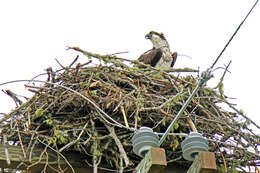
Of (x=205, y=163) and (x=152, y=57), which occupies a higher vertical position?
(x=152, y=57)

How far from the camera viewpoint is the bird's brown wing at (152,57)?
21.4 ft

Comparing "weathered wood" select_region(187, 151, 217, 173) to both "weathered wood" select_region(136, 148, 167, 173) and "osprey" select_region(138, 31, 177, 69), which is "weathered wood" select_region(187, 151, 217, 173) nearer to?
"weathered wood" select_region(136, 148, 167, 173)

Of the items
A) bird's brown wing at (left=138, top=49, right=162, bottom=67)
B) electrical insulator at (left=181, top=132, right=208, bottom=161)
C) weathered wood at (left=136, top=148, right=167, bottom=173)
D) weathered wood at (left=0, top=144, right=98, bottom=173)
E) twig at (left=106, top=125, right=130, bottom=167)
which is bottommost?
weathered wood at (left=136, top=148, right=167, bottom=173)

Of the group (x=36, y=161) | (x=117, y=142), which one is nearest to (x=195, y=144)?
(x=117, y=142)

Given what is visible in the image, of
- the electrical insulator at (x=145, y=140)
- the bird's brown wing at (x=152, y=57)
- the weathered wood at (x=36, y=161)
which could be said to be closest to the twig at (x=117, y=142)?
the weathered wood at (x=36, y=161)

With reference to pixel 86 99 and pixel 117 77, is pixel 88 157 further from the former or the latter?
pixel 117 77

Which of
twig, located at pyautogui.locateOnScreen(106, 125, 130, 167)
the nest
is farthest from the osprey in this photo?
twig, located at pyautogui.locateOnScreen(106, 125, 130, 167)

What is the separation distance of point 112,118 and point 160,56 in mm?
2738

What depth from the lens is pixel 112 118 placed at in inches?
160

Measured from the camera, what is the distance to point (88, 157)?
12.5ft

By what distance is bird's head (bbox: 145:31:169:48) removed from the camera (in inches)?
282

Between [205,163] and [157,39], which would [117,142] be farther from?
[157,39]

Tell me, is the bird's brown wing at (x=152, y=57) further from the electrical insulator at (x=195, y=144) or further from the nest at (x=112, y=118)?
the electrical insulator at (x=195, y=144)

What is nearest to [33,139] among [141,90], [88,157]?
[88,157]
